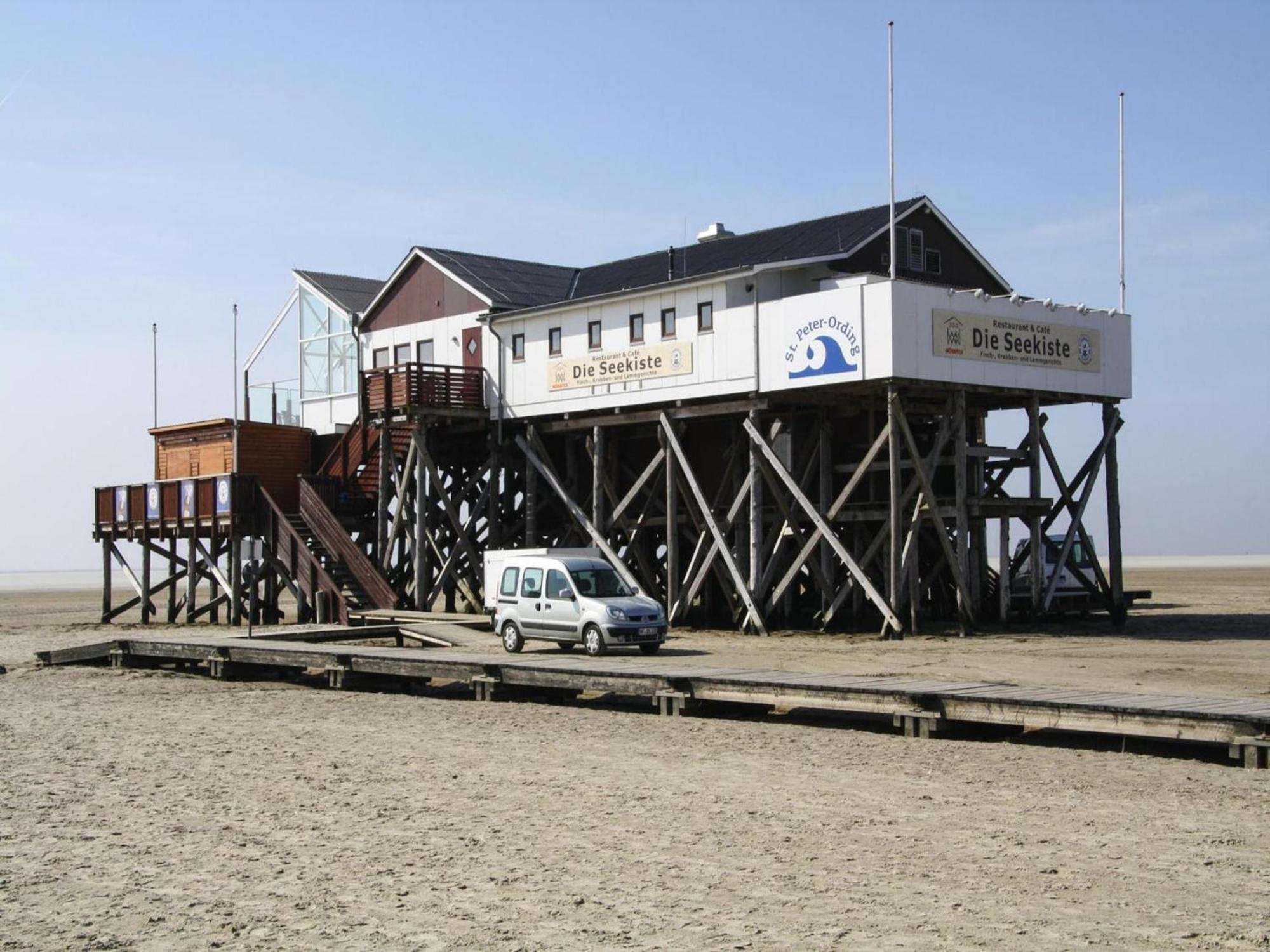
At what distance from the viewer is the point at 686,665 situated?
862 inches

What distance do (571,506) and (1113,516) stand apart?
13.1m

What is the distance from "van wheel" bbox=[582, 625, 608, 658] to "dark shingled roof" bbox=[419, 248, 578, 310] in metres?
16.0

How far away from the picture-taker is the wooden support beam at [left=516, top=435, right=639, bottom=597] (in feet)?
120

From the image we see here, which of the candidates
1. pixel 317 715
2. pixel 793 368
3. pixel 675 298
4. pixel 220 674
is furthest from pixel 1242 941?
pixel 675 298

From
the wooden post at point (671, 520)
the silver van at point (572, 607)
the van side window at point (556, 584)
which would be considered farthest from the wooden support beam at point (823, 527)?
the van side window at point (556, 584)

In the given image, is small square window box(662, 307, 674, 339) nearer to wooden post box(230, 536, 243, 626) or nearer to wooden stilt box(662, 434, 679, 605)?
wooden stilt box(662, 434, 679, 605)

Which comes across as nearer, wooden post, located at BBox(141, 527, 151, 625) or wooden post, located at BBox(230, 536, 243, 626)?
wooden post, located at BBox(230, 536, 243, 626)

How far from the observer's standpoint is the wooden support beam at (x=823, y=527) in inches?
1222

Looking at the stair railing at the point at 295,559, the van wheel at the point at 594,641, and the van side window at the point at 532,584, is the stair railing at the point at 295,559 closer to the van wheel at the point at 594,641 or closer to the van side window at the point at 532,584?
the van side window at the point at 532,584

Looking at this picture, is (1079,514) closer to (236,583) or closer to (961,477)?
(961,477)

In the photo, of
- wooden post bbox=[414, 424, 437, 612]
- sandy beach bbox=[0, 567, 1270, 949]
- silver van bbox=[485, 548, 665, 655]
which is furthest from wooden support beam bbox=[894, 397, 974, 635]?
wooden post bbox=[414, 424, 437, 612]

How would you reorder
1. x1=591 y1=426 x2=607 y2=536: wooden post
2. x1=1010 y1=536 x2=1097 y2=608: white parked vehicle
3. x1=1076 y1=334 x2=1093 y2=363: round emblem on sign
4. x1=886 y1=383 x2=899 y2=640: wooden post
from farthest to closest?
x1=591 y1=426 x2=607 y2=536: wooden post, x1=1010 y1=536 x2=1097 y2=608: white parked vehicle, x1=1076 y1=334 x2=1093 y2=363: round emblem on sign, x1=886 y1=383 x2=899 y2=640: wooden post

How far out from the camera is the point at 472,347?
4125 centimetres

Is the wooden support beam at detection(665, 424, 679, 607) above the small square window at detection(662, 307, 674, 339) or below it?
below
